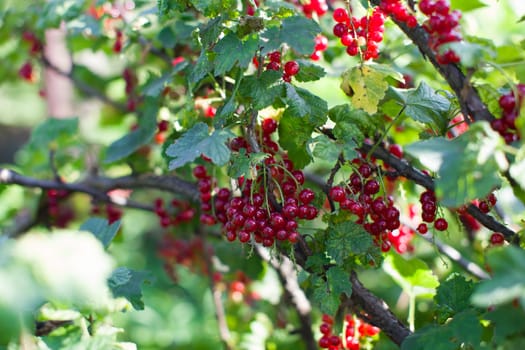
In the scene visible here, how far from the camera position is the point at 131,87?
217 centimetres

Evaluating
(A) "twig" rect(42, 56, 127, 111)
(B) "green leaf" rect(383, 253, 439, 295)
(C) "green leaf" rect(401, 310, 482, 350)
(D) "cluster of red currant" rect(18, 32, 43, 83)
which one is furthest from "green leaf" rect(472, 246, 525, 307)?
(D) "cluster of red currant" rect(18, 32, 43, 83)

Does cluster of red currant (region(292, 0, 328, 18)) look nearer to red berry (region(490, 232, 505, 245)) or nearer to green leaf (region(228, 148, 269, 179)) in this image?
green leaf (region(228, 148, 269, 179))

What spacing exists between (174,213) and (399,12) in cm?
107

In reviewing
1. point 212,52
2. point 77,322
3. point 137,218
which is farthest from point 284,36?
point 137,218

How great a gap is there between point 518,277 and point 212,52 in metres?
0.75

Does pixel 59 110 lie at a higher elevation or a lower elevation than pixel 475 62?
lower

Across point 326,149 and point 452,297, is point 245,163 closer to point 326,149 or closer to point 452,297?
point 326,149

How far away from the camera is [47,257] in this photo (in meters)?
0.68

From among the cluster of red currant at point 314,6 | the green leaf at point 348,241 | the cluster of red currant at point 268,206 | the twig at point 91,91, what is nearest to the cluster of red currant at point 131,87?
the twig at point 91,91

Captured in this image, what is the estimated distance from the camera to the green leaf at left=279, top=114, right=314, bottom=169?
1174 millimetres

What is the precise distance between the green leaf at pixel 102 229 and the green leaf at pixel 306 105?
19.5 inches

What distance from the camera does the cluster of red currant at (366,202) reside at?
3.66ft

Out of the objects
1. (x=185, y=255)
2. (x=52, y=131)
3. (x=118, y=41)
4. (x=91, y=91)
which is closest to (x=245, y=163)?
(x=118, y=41)

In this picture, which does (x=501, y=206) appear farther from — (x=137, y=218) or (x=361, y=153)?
(x=137, y=218)
